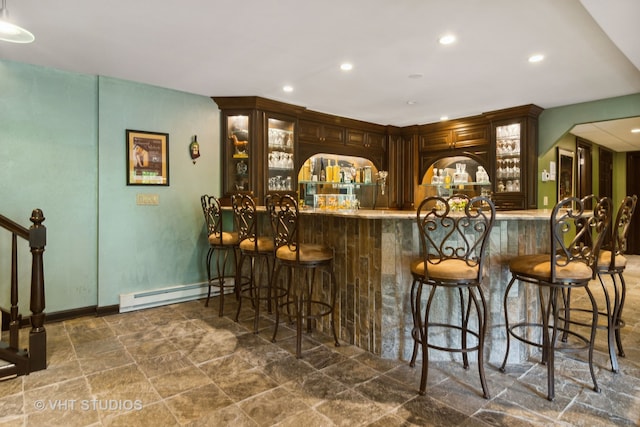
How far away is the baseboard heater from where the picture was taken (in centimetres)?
384

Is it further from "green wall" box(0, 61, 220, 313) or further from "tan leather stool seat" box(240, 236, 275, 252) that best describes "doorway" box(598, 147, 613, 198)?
"green wall" box(0, 61, 220, 313)

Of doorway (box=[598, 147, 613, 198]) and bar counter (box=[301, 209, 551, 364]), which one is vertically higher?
doorway (box=[598, 147, 613, 198])

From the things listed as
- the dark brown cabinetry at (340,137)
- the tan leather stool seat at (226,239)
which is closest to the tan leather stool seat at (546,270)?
the tan leather stool seat at (226,239)

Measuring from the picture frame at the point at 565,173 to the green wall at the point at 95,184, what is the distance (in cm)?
519

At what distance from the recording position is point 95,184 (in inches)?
147

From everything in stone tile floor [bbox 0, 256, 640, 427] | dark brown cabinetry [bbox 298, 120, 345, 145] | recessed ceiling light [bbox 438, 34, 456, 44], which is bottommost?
stone tile floor [bbox 0, 256, 640, 427]

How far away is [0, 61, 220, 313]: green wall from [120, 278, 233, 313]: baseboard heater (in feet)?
0.30

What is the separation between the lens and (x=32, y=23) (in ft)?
8.73

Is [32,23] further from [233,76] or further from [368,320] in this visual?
[368,320]

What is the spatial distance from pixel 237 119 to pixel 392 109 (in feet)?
6.96

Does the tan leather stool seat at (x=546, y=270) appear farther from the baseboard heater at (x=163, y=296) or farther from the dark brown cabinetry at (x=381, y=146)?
the baseboard heater at (x=163, y=296)

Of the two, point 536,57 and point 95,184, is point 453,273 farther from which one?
point 95,184

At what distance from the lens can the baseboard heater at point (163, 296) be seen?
12.6 feet

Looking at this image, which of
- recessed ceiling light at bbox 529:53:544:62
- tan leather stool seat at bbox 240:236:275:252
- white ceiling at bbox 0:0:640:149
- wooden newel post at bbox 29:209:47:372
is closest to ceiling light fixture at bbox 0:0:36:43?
white ceiling at bbox 0:0:640:149
